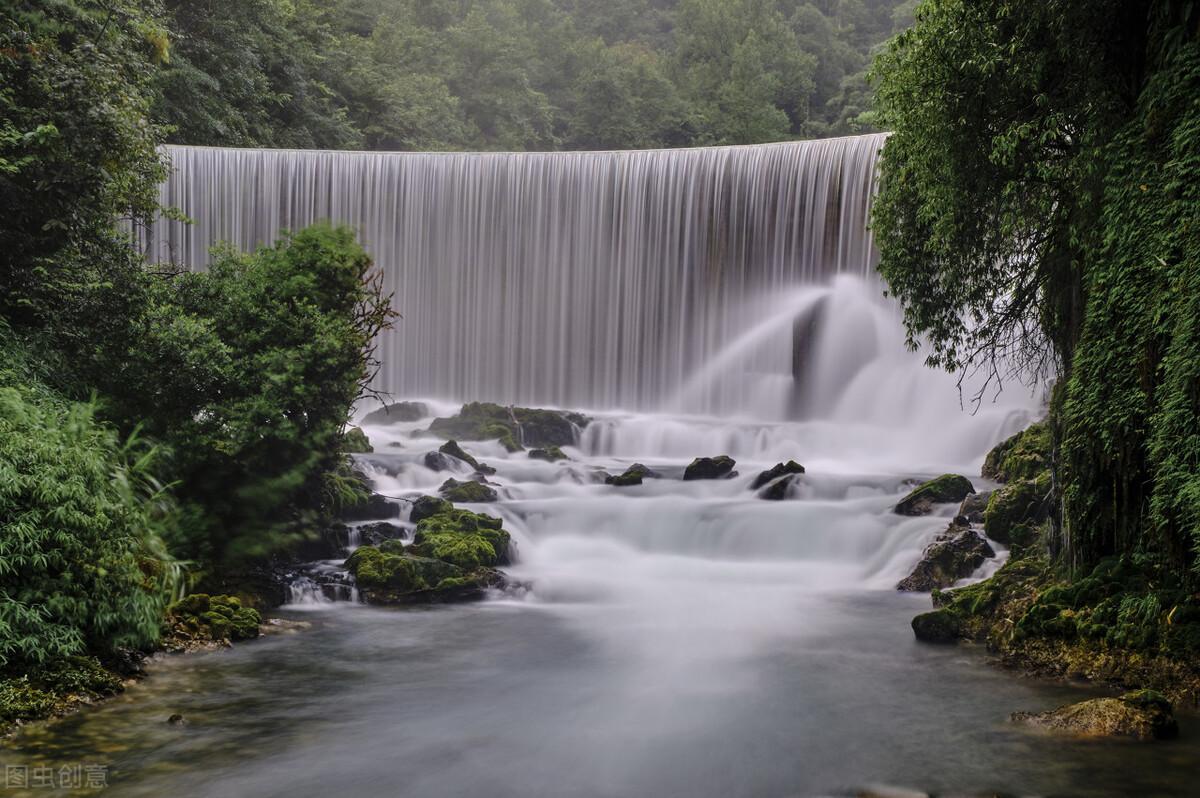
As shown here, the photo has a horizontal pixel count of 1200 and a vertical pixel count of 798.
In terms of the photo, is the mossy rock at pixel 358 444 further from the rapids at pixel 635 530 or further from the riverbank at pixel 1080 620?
the riverbank at pixel 1080 620

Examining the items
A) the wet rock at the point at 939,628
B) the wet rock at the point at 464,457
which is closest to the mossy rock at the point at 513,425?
the wet rock at the point at 464,457

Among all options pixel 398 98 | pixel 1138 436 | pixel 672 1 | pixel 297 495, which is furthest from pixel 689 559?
pixel 672 1

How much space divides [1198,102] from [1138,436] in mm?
2634

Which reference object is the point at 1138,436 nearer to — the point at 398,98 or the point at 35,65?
the point at 35,65

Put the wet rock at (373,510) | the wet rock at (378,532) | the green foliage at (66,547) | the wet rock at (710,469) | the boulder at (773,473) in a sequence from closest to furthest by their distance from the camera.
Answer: the green foliage at (66,547) < the wet rock at (378,532) < the wet rock at (373,510) < the boulder at (773,473) < the wet rock at (710,469)

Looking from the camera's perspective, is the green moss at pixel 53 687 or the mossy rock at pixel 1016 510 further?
the mossy rock at pixel 1016 510

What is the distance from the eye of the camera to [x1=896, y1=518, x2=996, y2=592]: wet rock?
11992 mm

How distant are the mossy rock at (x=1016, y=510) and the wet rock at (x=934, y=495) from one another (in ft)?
5.40

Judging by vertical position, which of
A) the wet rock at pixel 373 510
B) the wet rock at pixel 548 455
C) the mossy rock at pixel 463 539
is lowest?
the mossy rock at pixel 463 539

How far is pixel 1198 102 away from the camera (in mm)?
7723

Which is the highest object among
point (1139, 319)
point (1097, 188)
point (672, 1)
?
point (672, 1)

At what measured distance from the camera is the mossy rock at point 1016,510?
12.3m

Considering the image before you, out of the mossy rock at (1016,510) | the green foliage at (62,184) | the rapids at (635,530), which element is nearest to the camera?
the rapids at (635,530)

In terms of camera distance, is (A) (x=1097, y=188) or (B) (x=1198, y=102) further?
(A) (x=1097, y=188)
